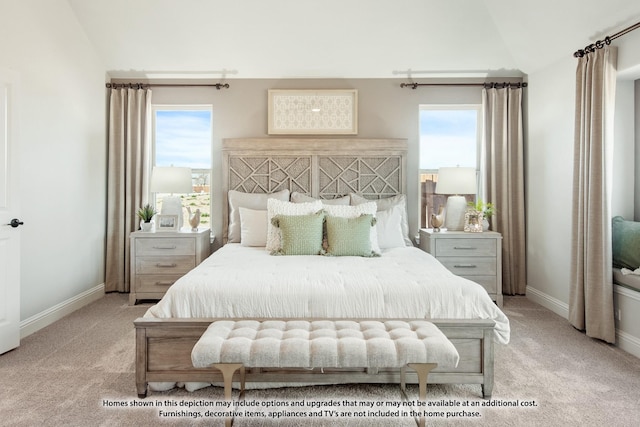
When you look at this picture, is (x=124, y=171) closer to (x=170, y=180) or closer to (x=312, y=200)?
(x=170, y=180)

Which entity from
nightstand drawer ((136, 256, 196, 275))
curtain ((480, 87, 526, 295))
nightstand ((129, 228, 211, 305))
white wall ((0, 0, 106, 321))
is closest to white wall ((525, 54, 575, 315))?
curtain ((480, 87, 526, 295))

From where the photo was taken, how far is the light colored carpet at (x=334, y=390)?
2.08 metres

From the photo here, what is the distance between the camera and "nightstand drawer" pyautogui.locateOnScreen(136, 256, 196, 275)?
4.09m

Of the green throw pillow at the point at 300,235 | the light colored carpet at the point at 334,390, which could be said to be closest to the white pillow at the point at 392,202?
the green throw pillow at the point at 300,235

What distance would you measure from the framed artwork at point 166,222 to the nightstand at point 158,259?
16 cm

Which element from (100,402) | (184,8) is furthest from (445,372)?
(184,8)

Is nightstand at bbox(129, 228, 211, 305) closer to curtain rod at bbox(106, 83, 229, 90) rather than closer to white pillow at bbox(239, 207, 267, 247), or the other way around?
white pillow at bbox(239, 207, 267, 247)

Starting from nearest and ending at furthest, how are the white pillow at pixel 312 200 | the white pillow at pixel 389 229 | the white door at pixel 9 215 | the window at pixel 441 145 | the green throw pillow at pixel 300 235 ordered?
the white door at pixel 9 215, the green throw pillow at pixel 300 235, the white pillow at pixel 389 229, the white pillow at pixel 312 200, the window at pixel 441 145

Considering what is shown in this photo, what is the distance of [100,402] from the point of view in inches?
88.0

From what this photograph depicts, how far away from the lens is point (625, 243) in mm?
3111

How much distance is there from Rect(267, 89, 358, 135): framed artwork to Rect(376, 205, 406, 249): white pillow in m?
1.17

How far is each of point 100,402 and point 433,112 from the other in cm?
427

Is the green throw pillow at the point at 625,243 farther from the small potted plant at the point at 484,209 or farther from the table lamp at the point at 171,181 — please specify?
the table lamp at the point at 171,181

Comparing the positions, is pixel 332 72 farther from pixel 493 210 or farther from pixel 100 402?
pixel 100 402
